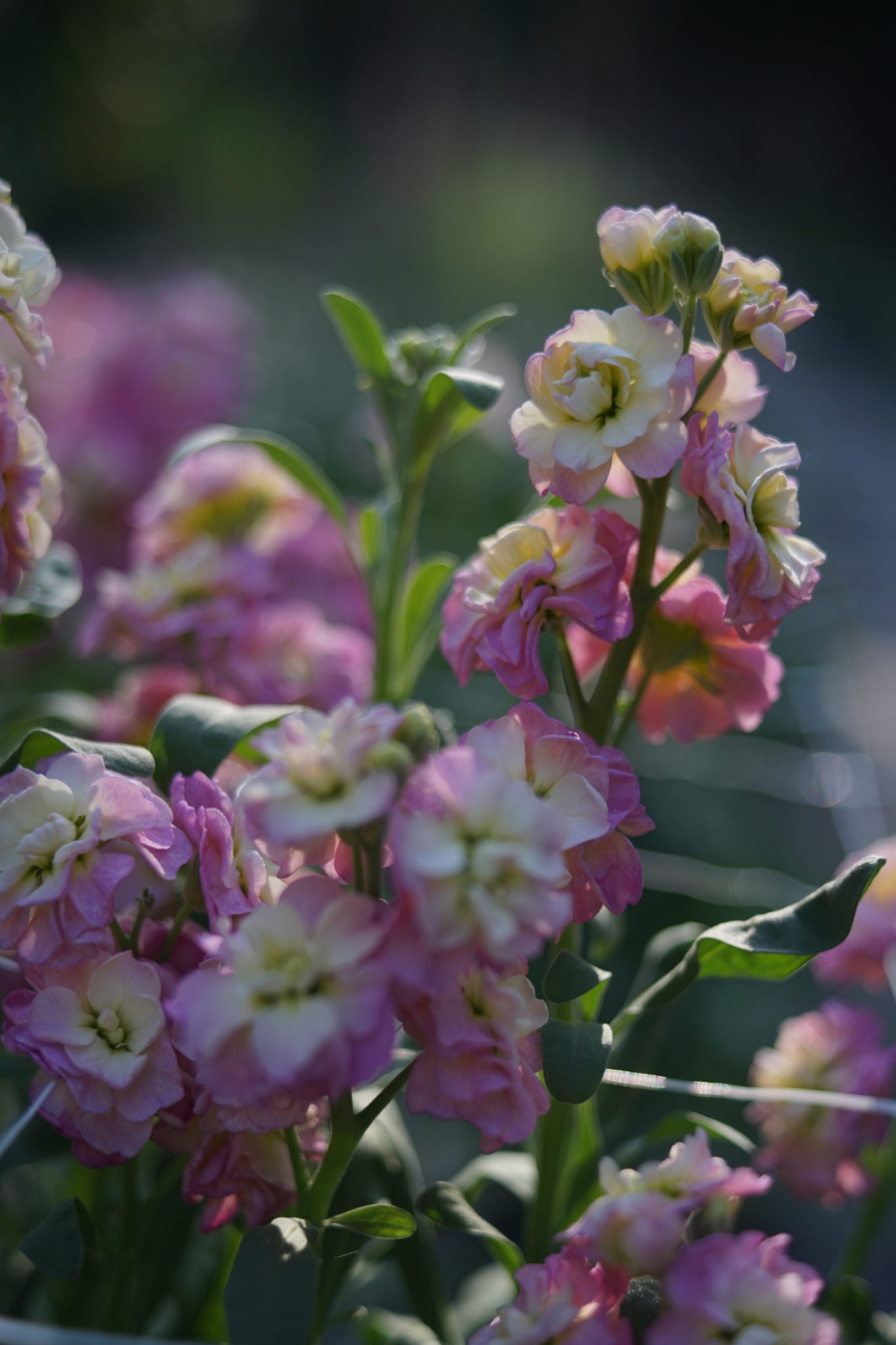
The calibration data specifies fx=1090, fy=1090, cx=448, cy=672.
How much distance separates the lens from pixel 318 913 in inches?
14.8

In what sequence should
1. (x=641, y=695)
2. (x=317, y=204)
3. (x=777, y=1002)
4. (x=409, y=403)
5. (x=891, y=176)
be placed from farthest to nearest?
(x=891, y=176) < (x=317, y=204) < (x=777, y=1002) < (x=409, y=403) < (x=641, y=695)

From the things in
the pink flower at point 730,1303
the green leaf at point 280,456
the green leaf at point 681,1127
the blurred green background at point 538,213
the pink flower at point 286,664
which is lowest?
the blurred green background at point 538,213

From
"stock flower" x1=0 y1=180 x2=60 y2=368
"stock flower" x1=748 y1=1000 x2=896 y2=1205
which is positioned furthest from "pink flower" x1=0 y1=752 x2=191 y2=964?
"stock flower" x1=748 y1=1000 x2=896 y2=1205

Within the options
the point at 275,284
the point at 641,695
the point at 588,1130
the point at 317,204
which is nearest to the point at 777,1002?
the point at 588,1130

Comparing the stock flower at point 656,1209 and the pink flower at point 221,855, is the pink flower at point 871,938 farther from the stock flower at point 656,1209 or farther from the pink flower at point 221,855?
Answer: the pink flower at point 221,855

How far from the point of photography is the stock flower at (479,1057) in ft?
1.30

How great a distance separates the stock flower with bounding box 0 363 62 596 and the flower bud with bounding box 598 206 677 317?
0.29 meters

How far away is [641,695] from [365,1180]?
0.29 meters

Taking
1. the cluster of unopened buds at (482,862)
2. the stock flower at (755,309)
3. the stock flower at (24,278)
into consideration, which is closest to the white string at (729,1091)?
the cluster of unopened buds at (482,862)

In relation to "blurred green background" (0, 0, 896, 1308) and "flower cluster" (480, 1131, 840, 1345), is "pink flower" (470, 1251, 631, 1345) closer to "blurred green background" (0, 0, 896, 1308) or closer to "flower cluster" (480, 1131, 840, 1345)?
"flower cluster" (480, 1131, 840, 1345)

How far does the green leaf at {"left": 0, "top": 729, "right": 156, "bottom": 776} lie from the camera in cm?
53

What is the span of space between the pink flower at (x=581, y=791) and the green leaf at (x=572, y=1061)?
0.16ft

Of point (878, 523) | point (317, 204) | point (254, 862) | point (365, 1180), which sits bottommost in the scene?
point (317, 204)

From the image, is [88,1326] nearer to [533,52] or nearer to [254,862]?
[254,862]
